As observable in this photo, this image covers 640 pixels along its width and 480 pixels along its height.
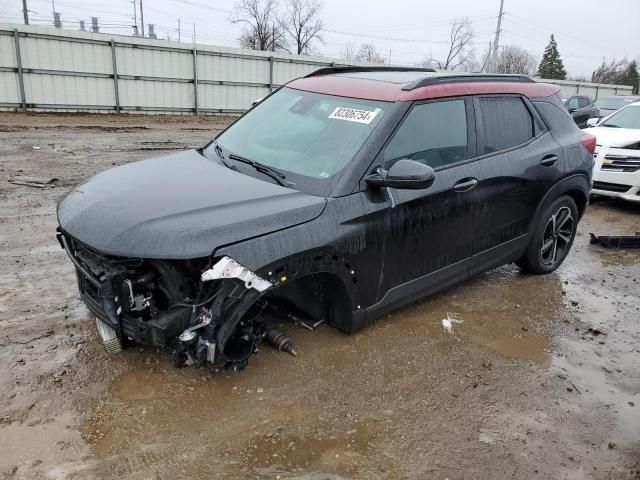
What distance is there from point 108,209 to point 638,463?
3202 mm

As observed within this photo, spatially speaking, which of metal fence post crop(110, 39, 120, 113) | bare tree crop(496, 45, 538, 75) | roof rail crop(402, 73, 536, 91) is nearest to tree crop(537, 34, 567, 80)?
bare tree crop(496, 45, 538, 75)

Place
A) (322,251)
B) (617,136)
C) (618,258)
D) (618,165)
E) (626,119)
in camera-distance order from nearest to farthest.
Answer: (322,251) → (618,258) → (618,165) → (617,136) → (626,119)

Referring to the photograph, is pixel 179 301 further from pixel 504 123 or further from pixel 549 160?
pixel 549 160

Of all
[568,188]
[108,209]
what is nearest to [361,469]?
[108,209]

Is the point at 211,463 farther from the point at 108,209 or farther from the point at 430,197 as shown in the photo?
the point at 430,197

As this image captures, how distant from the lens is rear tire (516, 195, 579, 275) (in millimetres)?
4874

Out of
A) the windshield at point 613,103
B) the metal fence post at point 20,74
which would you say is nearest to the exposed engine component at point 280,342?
the windshield at point 613,103

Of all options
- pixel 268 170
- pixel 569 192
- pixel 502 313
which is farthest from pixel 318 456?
pixel 569 192

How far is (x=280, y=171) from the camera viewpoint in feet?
11.3

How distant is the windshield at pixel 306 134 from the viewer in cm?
339

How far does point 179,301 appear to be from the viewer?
2.75 metres

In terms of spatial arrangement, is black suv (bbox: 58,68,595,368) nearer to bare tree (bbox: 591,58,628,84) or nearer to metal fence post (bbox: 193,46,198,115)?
metal fence post (bbox: 193,46,198,115)

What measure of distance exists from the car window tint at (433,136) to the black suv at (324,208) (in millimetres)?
12

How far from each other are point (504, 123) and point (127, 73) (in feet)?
57.7
